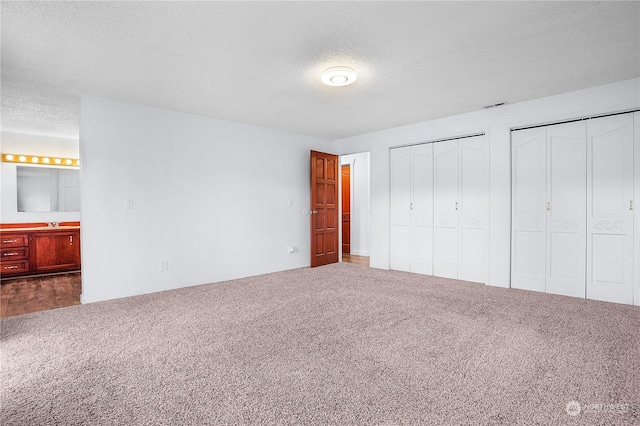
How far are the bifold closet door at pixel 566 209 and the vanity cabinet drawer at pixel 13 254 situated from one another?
24.8 ft

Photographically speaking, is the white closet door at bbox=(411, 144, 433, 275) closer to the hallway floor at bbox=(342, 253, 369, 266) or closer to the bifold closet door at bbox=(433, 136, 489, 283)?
the bifold closet door at bbox=(433, 136, 489, 283)

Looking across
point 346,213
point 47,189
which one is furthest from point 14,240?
point 346,213

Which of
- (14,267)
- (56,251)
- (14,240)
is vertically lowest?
(14,267)

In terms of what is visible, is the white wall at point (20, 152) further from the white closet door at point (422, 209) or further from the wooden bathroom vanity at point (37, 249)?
the white closet door at point (422, 209)

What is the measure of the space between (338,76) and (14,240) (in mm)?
5608

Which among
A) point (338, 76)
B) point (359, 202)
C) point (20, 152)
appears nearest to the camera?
point (338, 76)

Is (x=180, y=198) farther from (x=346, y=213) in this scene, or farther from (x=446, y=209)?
(x=346, y=213)

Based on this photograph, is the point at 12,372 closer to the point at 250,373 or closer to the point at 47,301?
the point at 250,373

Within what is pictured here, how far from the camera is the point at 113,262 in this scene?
3.90m

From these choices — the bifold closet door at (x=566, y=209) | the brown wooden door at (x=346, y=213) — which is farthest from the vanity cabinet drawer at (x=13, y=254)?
the bifold closet door at (x=566, y=209)

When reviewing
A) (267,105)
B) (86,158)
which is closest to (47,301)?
(86,158)

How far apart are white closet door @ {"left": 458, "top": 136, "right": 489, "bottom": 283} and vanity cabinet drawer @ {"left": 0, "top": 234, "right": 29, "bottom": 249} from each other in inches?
265

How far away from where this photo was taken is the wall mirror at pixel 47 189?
18.6 ft

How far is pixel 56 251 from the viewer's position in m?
5.50
